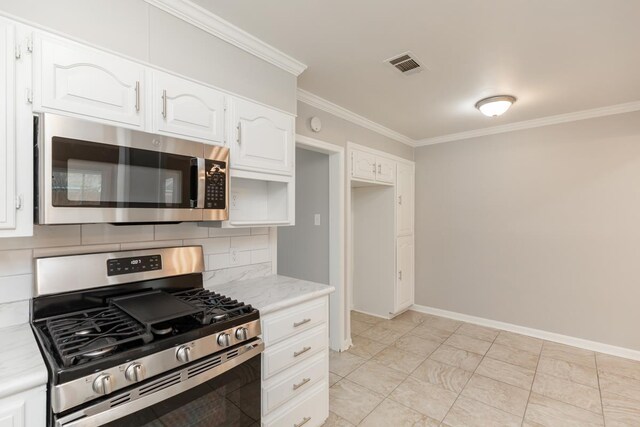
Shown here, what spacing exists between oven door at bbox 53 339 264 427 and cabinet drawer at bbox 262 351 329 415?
0.10m

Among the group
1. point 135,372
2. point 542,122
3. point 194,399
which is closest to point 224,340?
point 194,399

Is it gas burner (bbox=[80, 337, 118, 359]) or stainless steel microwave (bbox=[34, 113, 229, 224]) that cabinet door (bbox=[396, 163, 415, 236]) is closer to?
stainless steel microwave (bbox=[34, 113, 229, 224])

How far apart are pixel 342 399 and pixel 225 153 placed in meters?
2.00

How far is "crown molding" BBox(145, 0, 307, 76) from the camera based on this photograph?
158 centimetres

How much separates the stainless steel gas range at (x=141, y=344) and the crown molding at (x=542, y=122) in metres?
3.68

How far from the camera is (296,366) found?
1.79 meters

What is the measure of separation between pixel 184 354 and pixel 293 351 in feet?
2.37

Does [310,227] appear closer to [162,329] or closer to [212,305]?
[212,305]

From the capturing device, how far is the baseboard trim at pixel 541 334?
311cm

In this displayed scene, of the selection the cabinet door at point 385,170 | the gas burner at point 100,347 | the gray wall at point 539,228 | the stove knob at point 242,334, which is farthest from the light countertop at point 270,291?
the gray wall at point 539,228

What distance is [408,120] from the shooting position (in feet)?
11.6

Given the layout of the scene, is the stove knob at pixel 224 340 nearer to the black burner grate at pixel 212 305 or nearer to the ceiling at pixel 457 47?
the black burner grate at pixel 212 305

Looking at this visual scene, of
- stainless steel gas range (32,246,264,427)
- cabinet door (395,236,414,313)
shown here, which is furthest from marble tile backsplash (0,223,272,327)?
cabinet door (395,236,414,313)

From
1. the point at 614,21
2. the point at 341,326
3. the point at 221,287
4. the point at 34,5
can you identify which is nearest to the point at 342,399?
the point at 341,326
